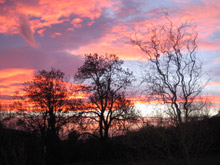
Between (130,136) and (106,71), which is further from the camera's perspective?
(106,71)

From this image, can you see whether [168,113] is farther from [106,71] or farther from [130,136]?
[106,71]

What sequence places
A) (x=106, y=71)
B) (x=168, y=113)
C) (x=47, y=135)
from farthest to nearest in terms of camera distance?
1. (x=106, y=71)
2. (x=47, y=135)
3. (x=168, y=113)

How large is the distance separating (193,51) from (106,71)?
815 inches

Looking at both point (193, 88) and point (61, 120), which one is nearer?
point (193, 88)

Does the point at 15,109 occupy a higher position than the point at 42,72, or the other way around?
the point at 42,72

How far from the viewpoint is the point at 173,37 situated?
1381 centimetres

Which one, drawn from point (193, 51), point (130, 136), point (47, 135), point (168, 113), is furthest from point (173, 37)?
point (47, 135)

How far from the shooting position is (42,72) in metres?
35.1

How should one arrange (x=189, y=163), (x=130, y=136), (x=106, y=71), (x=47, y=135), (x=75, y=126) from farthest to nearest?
(x=106, y=71)
(x=75, y=126)
(x=47, y=135)
(x=130, y=136)
(x=189, y=163)

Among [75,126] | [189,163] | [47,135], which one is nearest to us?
[189,163]

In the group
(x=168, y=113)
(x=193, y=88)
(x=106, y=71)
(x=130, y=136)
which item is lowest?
(x=130, y=136)

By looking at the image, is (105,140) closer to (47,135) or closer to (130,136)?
(47,135)

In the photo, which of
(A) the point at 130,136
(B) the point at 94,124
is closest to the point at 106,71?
(B) the point at 94,124

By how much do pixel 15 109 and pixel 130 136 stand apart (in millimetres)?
23546
